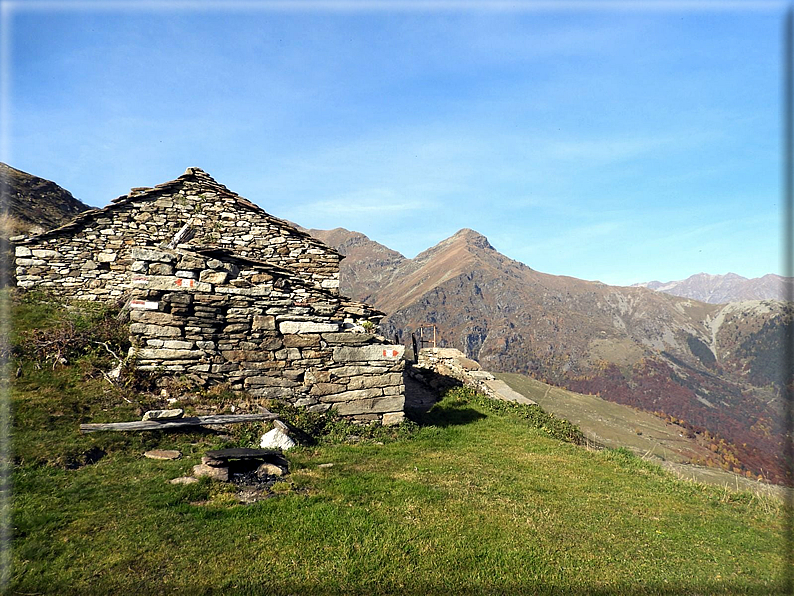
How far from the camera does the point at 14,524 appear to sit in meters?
4.67

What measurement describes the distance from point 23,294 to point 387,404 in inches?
532

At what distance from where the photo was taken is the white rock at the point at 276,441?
799cm

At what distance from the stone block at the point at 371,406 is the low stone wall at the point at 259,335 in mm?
26

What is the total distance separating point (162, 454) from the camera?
276 inches

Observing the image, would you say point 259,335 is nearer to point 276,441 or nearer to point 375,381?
point 276,441

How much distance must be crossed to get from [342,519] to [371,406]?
14.7ft

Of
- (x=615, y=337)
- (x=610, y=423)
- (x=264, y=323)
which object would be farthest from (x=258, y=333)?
(x=615, y=337)

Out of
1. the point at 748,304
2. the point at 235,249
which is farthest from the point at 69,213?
the point at 748,304

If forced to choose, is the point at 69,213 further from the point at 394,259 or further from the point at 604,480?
the point at 394,259

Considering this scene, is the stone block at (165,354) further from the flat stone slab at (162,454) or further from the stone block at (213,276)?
the flat stone slab at (162,454)

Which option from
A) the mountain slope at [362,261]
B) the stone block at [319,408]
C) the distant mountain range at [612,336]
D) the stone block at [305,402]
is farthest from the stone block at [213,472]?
the mountain slope at [362,261]

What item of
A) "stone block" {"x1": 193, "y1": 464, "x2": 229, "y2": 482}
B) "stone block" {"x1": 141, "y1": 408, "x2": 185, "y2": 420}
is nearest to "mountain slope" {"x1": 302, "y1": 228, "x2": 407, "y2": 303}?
"stone block" {"x1": 141, "y1": 408, "x2": 185, "y2": 420}

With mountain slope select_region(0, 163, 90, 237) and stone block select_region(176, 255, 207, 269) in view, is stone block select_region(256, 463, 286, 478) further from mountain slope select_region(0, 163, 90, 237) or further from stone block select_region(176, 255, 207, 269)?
mountain slope select_region(0, 163, 90, 237)

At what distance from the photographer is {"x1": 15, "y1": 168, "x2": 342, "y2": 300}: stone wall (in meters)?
14.1
